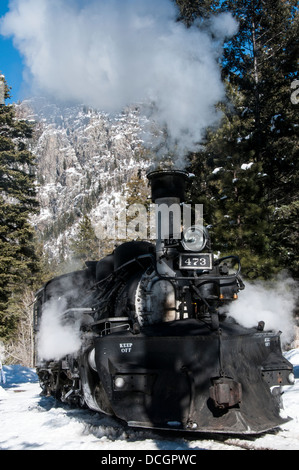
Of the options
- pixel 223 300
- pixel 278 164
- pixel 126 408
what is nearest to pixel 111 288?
pixel 223 300

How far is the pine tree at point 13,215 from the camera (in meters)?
17.2

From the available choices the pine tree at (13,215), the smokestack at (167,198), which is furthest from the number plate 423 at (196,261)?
the pine tree at (13,215)

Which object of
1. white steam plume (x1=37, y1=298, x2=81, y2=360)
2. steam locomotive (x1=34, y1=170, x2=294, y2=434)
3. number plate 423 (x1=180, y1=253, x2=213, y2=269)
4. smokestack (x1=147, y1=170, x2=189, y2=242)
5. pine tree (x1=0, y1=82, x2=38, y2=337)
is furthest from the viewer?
pine tree (x1=0, y1=82, x2=38, y2=337)

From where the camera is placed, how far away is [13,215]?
18.4m

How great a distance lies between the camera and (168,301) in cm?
696

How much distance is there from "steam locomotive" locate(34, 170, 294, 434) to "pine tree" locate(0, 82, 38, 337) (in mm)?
9480

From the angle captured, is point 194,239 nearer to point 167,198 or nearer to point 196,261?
point 196,261

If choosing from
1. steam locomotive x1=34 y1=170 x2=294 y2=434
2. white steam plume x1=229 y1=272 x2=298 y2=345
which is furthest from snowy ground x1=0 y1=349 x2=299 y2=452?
white steam plume x1=229 y1=272 x2=298 y2=345

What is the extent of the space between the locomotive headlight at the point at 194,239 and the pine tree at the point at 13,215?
1165 centimetres

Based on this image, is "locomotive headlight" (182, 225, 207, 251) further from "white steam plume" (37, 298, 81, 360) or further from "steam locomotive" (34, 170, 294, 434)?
"white steam plume" (37, 298, 81, 360)

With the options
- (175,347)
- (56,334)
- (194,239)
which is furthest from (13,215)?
(175,347)

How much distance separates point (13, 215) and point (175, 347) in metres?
14.0

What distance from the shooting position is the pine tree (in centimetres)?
1720
